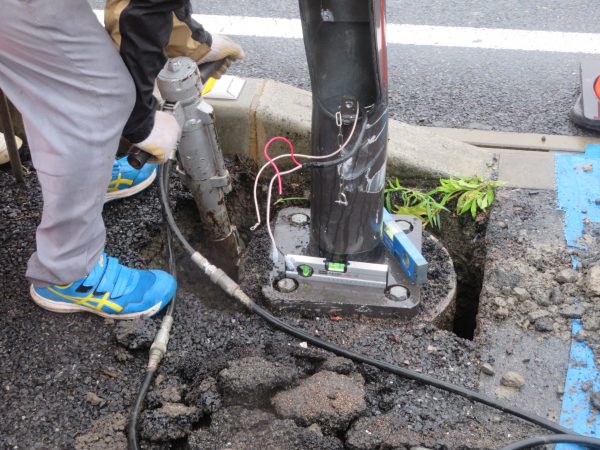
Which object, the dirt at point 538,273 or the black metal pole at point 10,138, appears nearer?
the dirt at point 538,273

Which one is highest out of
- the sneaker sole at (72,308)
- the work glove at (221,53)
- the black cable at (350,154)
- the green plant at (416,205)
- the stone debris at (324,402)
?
the work glove at (221,53)

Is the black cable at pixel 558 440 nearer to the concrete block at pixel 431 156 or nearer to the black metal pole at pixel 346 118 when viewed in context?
the black metal pole at pixel 346 118

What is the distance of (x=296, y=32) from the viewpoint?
4.88m

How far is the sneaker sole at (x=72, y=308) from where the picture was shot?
2.48 meters

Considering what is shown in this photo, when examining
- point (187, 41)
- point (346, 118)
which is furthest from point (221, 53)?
point (346, 118)

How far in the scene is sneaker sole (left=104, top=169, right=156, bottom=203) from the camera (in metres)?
3.00

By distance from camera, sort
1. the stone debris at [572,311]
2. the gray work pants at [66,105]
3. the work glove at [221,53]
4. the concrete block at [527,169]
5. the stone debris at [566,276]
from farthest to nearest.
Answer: the concrete block at [527,169], the work glove at [221,53], the stone debris at [566,276], the stone debris at [572,311], the gray work pants at [66,105]

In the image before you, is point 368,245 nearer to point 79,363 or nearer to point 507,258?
point 507,258

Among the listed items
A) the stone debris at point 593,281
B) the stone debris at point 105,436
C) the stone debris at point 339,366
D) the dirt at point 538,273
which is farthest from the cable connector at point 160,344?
the stone debris at point 593,281

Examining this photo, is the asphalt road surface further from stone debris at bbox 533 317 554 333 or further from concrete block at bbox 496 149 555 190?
stone debris at bbox 533 317 554 333

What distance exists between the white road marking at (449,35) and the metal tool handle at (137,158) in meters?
Answer: 2.61

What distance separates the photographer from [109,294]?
247cm

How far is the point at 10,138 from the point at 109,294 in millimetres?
964

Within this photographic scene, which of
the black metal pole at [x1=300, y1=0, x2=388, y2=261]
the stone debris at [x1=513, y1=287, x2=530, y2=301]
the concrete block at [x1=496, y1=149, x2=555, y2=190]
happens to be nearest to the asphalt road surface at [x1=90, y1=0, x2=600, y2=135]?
the concrete block at [x1=496, y1=149, x2=555, y2=190]
